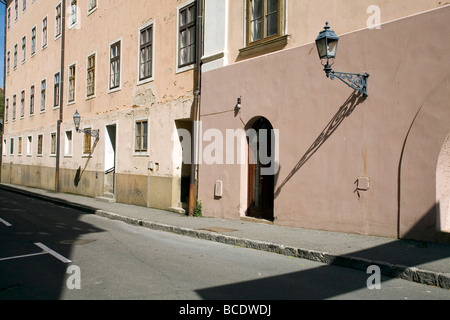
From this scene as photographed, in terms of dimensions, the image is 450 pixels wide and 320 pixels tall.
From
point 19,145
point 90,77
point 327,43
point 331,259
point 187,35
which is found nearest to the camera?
point 331,259

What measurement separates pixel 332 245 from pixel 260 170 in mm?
Result: 3853

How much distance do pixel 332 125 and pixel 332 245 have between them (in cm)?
261

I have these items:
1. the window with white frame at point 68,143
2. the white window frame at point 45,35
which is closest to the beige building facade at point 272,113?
the window with white frame at point 68,143

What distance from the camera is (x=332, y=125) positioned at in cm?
867

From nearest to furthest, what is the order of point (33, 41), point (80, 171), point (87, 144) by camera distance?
point (87, 144) < point (80, 171) < point (33, 41)

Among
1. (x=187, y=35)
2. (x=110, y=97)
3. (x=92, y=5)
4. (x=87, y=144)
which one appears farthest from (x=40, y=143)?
(x=187, y=35)

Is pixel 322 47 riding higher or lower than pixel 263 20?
lower

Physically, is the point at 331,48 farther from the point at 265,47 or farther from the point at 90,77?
the point at 90,77

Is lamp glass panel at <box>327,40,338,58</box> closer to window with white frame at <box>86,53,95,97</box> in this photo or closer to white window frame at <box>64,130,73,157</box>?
window with white frame at <box>86,53,95,97</box>

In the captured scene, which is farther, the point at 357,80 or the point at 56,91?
the point at 56,91

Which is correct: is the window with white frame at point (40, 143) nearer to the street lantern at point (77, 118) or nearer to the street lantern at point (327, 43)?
the street lantern at point (77, 118)

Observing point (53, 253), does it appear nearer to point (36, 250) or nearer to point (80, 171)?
point (36, 250)

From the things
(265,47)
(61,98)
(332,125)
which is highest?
(61,98)

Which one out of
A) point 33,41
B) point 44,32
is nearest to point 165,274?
point 44,32
